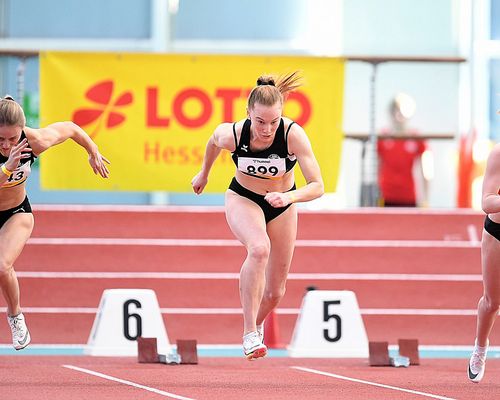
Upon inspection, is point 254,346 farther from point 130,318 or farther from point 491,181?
point 130,318

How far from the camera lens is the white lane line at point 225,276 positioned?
1187 centimetres

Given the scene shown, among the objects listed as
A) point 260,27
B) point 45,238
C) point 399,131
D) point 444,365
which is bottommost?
point 444,365

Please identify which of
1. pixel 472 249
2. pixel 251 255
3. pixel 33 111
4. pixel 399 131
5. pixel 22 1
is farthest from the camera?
pixel 22 1

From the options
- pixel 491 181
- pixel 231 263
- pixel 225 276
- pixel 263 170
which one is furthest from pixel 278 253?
pixel 231 263

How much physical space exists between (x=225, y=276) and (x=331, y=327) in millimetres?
1652

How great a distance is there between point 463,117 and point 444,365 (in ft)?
24.8

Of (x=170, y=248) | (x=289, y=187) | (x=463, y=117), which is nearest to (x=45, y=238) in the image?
(x=170, y=248)

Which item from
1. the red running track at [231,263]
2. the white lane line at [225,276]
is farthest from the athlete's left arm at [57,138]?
the white lane line at [225,276]

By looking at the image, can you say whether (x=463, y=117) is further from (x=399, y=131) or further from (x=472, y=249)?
(x=472, y=249)

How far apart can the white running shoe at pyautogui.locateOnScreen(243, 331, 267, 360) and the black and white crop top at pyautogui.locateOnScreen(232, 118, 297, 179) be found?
1053 mm

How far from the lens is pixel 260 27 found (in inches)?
664

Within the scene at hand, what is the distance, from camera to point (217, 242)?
40.4 feet

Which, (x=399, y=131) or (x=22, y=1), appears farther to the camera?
(x=22, y=1)

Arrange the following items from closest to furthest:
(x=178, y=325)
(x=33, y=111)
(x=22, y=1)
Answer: (x=178, y=325), (x=33, y=111), (x=22, y=1)
